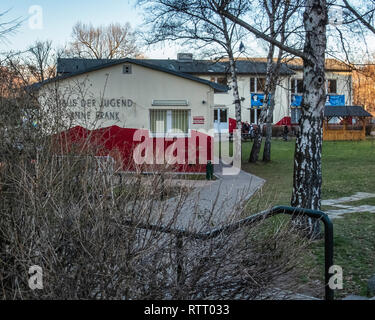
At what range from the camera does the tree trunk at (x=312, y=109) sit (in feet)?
26.2

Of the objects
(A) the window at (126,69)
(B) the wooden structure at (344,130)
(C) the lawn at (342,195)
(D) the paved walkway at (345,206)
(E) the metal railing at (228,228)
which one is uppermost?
(A) the window at (126,69)

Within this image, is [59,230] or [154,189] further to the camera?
[154,189]

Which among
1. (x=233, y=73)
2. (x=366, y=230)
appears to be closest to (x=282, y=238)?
(x=366, y=230)

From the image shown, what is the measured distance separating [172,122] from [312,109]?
43.7ft

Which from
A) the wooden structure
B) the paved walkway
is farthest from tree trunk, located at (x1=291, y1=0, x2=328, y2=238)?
the wooden structure

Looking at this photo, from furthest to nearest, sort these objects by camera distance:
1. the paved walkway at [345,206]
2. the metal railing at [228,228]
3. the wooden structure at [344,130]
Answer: the wooden structure at [344,130], the paved walkway at [345,206], the metal railing at [228,228]

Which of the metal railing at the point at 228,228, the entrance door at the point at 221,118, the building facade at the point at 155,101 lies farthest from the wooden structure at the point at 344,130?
the metal railing at the point at 228,228

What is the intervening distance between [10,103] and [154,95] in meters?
15.2

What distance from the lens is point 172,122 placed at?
21.0 meters

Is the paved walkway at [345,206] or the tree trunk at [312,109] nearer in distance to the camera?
the tree trunk at [312,109]

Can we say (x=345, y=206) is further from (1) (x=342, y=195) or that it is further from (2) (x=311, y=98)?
(2) (x=311, y=98)

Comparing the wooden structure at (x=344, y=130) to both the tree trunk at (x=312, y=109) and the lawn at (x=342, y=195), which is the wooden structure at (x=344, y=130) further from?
the tree trunk at (x=312, y=109)

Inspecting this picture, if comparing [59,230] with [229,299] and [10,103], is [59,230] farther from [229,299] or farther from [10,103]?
[10,103]

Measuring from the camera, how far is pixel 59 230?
305cm
